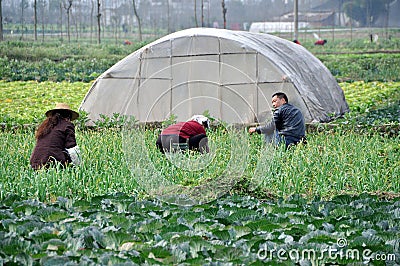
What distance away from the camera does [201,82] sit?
37.3 feet

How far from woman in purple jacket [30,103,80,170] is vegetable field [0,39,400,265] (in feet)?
0.66

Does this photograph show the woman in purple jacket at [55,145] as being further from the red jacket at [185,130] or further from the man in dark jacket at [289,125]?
the man in dark jacket at [289,125]

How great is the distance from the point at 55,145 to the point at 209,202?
2312 mm

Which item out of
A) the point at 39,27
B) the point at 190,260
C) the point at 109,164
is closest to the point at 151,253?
the point at 190,260

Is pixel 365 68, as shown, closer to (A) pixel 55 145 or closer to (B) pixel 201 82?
(B) pixel 201 82

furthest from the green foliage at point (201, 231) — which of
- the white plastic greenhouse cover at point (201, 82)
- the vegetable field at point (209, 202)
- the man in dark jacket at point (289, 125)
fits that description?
the white plastic greenhouse cover at point (201, 82)

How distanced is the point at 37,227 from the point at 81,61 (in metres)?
20.5

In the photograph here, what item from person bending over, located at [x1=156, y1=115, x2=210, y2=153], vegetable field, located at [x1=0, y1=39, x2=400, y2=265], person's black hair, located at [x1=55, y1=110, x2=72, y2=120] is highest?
person's black hair, located at [x1=55, y1=110, x2=72, y2=120]

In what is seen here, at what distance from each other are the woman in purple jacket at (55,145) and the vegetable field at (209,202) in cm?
20

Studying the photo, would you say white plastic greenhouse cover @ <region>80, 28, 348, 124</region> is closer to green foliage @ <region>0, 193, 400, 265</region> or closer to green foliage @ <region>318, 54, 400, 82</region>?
green foliage @ <region>0, 193, 400, 265</region>

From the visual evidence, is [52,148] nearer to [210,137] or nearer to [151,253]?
[210,137]

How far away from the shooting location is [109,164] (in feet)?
23.7

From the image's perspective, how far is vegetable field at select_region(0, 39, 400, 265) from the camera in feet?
13.2

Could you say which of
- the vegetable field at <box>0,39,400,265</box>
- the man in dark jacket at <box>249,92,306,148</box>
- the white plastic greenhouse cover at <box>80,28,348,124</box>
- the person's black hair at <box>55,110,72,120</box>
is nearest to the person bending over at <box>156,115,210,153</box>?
the vegetable field at <box>0,39,400,265</box>
